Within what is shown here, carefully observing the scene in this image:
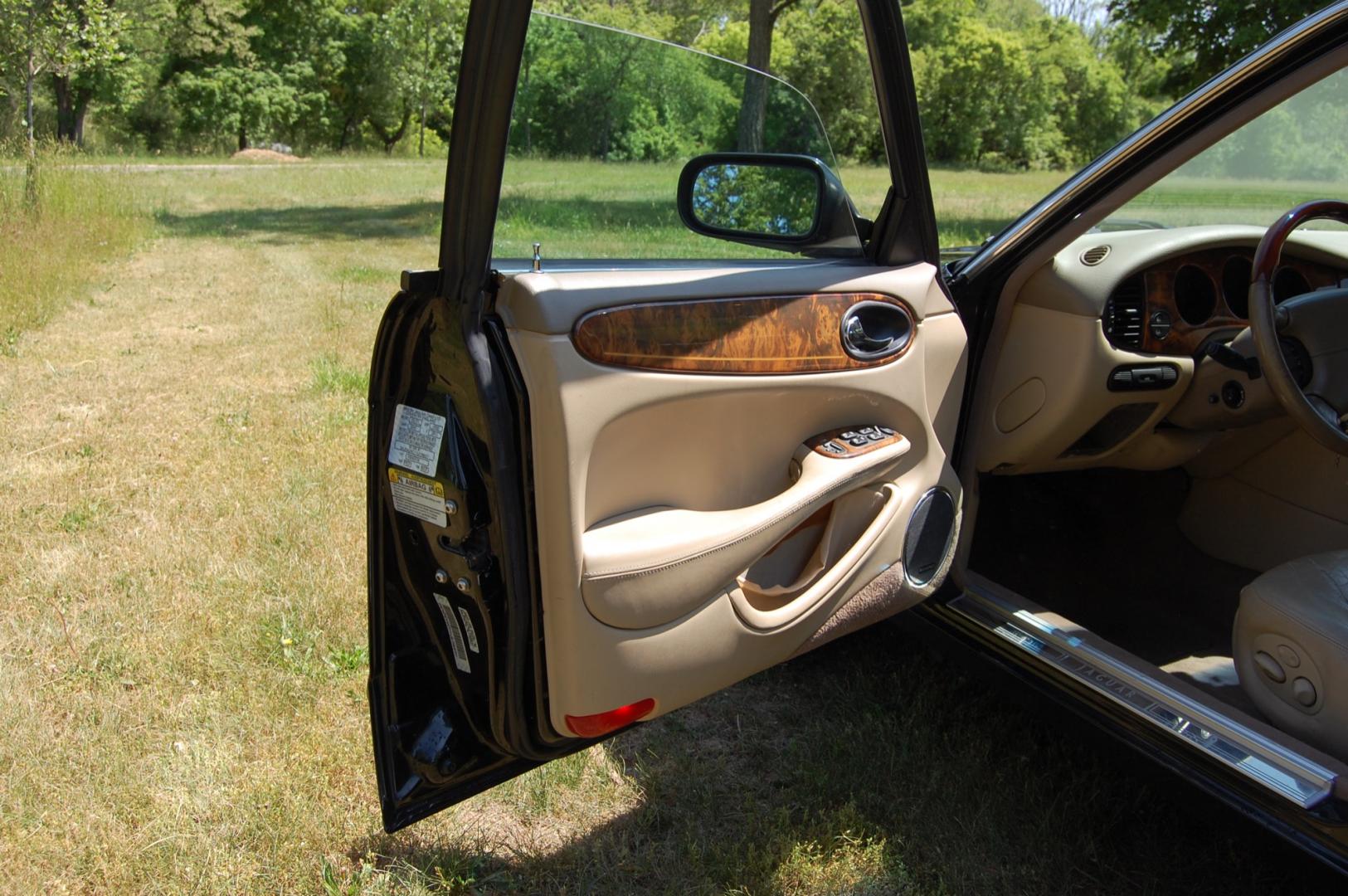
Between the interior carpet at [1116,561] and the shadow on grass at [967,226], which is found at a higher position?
the shadow on grass at [967,226]

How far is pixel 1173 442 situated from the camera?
2924mm

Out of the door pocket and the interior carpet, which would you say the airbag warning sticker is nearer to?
the door pocket

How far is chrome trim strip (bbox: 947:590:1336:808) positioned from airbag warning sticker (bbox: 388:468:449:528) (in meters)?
1.36


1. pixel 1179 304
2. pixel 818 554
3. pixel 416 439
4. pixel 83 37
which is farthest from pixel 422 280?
pixel 83 37

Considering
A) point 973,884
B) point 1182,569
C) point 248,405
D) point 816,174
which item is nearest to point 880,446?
point 816,174

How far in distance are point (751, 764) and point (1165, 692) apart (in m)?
1.09

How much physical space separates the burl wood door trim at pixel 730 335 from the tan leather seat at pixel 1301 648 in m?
0.95

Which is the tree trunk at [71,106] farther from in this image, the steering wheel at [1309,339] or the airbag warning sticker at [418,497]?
the steering wheel at [1309,339]

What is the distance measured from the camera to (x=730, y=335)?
1.89 metres

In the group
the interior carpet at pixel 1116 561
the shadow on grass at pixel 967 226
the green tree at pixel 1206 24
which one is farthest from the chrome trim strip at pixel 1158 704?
the green tree at pixel 1206 24

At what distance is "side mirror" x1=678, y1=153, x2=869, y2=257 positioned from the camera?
Answer: 88.4 inches

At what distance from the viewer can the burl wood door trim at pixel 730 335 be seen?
173cm

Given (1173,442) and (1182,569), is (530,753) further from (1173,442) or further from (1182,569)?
(1182,569)

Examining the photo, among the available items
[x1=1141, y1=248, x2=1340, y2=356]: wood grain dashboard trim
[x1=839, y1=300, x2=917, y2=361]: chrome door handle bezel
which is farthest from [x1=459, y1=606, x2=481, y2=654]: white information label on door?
[x1=1141, y1=248, x2=1340, y2=356]: wood grain dashboard trim
